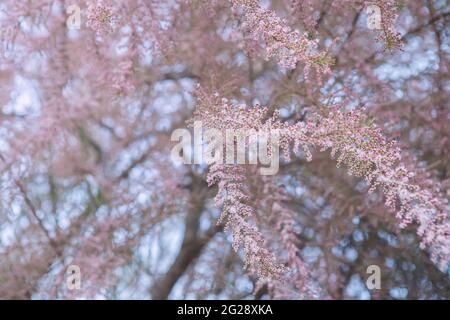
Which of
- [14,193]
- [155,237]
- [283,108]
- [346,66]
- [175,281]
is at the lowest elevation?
[175,281]

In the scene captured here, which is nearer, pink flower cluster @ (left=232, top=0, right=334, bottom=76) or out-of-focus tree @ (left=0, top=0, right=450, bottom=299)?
pink flower cluster @ (left=232, top=0, right=334, bottom=76)

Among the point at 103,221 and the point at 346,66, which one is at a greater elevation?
the point at 346,66

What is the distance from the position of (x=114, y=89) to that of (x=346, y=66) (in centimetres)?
130

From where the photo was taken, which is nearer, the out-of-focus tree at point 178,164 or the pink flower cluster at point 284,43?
the pink flower cluster at point 284,43

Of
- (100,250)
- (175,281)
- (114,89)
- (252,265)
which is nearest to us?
(252,265)

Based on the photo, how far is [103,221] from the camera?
3.86 meters

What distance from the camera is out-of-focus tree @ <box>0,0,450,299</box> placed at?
3.50 metres

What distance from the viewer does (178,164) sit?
4.00 metres

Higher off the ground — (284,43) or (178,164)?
(284,43)

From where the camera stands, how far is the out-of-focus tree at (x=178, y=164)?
3502 millimetres
